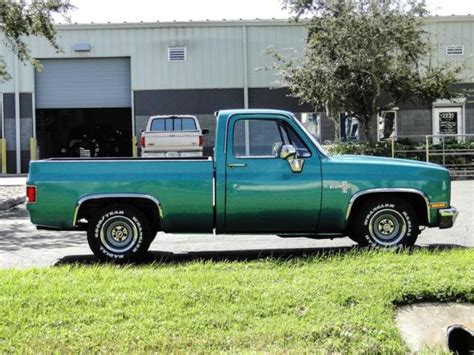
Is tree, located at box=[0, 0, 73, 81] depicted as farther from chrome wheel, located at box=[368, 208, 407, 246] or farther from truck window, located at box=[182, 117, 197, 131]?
chrome wheel, located at box=[368, 208, 407, 246]

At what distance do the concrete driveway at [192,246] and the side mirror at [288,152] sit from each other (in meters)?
1.35

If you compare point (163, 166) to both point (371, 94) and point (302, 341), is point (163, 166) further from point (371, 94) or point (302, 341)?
point (371, 94)

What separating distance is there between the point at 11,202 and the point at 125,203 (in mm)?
9525

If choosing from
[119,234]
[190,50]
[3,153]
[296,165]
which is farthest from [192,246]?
[3,153]

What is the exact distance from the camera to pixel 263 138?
825 centimetres

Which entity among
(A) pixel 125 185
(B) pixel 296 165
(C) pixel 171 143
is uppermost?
(C) pixel 171 143

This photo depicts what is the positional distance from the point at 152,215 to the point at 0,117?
24705mm

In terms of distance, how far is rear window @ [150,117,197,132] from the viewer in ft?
66.3

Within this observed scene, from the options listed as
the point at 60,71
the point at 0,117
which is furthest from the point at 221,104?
the point at 0,117

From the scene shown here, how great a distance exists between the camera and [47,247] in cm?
966

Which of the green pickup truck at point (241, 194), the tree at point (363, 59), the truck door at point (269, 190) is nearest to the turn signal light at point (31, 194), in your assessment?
the green pickup truck at point (241, 194)

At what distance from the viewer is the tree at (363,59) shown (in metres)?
22.2

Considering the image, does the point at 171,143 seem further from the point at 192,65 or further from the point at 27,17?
the point at 192,65

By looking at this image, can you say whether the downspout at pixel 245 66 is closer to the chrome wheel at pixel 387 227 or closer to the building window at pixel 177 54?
the building window at pixel 177 54
